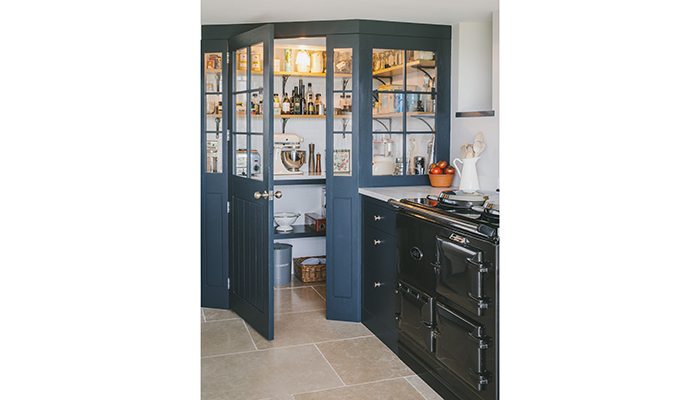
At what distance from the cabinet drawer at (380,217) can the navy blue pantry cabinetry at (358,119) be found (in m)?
0.06

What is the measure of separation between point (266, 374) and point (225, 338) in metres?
0.65

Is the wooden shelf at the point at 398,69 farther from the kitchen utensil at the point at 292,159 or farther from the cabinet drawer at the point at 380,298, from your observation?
the cabinet drawer at the point at 380,298

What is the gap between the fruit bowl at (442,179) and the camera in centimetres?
382

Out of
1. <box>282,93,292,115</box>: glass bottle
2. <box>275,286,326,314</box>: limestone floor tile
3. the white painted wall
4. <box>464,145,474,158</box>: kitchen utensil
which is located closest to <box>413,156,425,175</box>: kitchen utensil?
the white painted wall

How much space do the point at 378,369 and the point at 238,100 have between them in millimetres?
2008

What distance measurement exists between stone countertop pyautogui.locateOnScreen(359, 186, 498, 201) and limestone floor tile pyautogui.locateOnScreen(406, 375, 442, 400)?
3.20ft

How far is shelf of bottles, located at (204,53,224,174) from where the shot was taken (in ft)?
13.1

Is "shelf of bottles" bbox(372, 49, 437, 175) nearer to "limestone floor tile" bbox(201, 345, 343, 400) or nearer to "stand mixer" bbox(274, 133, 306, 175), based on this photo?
"stand mixer" bbox(274, 133, 306, 175)

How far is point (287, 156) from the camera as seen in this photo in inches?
180

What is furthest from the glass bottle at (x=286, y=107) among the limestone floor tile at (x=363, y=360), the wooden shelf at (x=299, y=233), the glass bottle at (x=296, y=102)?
the limestone floor tile at (x=363, y=360)
